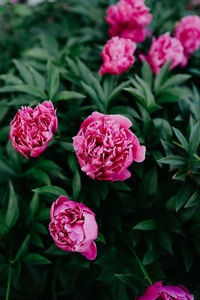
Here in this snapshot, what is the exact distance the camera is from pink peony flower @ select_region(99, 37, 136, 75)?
2.90 feet

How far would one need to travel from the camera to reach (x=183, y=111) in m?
1.03

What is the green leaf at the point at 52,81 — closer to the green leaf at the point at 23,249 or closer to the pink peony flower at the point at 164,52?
the pink peony flower at the point at 164,52

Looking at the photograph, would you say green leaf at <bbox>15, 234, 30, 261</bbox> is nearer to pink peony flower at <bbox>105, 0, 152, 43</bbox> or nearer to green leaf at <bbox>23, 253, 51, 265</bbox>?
green leaf at <bbox>23, 253, 51, 265</bbox>

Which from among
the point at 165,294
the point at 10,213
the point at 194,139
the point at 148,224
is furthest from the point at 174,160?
the point at 10,213

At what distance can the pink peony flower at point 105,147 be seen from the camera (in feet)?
2.19

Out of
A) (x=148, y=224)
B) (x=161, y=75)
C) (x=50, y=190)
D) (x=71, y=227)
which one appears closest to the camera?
(x=71, y=227)

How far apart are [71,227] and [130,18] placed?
0.82m

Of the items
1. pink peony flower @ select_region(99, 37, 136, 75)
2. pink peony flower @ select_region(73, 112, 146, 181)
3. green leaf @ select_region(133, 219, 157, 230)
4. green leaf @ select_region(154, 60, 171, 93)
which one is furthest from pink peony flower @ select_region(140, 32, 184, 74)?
green leaf @ select_region(133, 219, 157, 230)

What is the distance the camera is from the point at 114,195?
0.95 m

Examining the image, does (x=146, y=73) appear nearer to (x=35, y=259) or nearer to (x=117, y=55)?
(x=117, y=55)

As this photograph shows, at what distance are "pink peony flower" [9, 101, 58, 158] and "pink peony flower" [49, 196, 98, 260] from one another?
6.3 inches

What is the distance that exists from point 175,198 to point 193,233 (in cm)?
14

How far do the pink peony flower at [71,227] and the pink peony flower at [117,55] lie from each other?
0.49 metres

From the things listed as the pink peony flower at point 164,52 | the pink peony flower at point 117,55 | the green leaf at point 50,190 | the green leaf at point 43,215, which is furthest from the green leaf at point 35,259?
the pink peony flower at point 164,52
